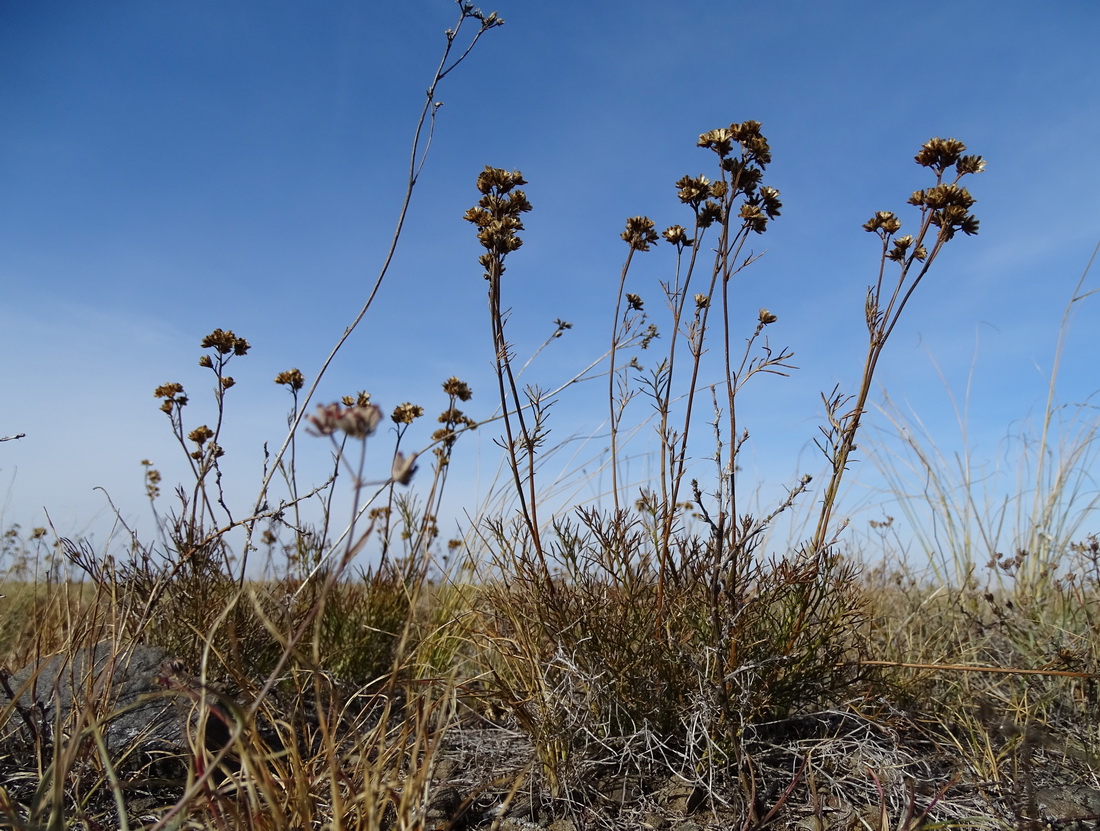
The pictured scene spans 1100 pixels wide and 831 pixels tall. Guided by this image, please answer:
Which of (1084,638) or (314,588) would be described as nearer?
(1084,638)

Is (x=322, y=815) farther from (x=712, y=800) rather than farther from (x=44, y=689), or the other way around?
(x=44, y=689)

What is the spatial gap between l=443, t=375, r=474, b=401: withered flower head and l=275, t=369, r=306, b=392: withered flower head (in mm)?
840

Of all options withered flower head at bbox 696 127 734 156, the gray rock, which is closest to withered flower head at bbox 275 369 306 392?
the gray rock

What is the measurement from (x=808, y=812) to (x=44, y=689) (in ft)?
8.65

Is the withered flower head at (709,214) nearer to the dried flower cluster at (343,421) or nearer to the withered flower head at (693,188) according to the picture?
the withered flower head at (693,188)

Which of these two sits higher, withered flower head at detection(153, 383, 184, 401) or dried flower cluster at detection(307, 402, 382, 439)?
withered flower head at detection(153, 383, 184, 401)

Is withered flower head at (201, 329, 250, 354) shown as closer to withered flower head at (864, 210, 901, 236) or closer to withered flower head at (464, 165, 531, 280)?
withered flower head at (464, 165, 531, 280)

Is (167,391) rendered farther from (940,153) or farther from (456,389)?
(940,153)

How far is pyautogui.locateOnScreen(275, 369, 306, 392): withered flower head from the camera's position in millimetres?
3344

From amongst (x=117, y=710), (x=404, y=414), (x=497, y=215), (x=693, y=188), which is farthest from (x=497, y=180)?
(x=117, y=710)

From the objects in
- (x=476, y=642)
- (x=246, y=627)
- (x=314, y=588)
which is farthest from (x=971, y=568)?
(x=246, y=627)

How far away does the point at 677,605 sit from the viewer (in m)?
2.11

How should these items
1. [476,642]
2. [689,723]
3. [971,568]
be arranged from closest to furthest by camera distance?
[689,723]
[476,642]
[971,568]

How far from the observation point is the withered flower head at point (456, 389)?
119 inches
